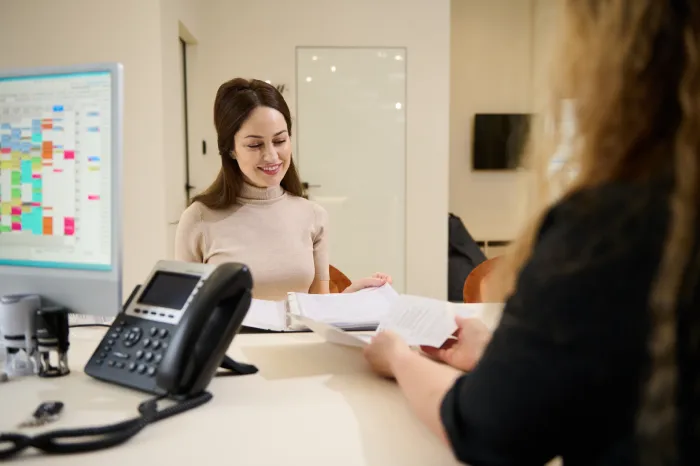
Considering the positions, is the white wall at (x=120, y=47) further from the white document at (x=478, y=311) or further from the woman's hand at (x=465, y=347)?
the woman's hand at (x=465, y=347)

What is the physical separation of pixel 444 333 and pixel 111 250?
616mm

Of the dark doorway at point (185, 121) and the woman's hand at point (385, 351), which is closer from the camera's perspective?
the woman's hand at point (385, 351)

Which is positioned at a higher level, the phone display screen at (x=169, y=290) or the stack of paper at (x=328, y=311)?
the phone display screen at (x=169, y=290)

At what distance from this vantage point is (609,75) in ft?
1.88

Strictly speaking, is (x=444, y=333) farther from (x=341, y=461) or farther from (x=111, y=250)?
(x=111, y=250)

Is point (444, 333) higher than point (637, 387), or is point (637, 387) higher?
point (637, 387)

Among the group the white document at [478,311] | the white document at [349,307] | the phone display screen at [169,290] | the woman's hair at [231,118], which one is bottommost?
the white document at [478,311]

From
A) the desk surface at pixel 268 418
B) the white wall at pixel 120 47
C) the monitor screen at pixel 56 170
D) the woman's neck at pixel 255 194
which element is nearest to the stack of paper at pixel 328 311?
the desk surface at pixel 268 418

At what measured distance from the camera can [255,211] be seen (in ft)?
6.46

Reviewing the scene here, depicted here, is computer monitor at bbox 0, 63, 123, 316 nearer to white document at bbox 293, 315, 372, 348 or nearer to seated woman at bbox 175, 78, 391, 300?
white document at bbox 293, 315, 372, 348

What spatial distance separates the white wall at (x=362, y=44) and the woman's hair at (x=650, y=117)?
387cm

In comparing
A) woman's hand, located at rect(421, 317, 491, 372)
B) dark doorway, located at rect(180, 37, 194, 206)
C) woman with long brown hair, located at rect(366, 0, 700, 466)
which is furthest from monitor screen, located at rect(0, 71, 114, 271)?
dark doorway, located at rect(180, 37, 194, 206)

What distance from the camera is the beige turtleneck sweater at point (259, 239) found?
1.88 meters

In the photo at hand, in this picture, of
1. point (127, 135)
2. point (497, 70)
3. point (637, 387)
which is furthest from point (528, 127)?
point (497, 70)
